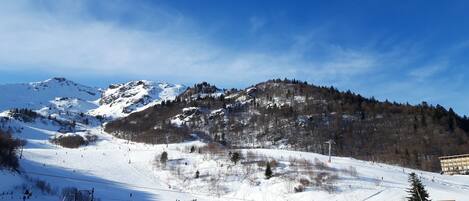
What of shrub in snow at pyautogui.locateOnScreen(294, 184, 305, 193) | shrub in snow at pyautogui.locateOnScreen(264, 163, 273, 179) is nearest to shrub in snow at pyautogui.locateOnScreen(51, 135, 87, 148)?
shrub in snow at pyautogui.locateOnScreen(264, 163, 273, 179)

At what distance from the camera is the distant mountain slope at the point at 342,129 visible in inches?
5172

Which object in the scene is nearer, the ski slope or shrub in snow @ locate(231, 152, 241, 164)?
the ski slope

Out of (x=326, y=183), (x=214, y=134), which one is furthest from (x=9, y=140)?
(x=214, y=134)

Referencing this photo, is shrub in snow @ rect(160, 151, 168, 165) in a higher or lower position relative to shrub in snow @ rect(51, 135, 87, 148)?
lower

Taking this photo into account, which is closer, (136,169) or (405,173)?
(405,173)

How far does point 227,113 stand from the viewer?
19950 centimetres

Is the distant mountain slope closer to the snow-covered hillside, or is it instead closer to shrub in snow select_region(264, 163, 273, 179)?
the snow-covered hillside

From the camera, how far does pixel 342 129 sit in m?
158

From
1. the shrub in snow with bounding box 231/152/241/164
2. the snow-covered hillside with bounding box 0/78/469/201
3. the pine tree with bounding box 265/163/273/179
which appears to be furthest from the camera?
the shrub in snow with bounding box 231/152/241/164

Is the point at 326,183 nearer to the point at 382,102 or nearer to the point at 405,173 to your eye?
the point at 405,173

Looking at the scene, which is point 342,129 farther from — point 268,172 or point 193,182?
point 193,182

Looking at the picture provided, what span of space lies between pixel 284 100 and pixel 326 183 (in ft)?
422

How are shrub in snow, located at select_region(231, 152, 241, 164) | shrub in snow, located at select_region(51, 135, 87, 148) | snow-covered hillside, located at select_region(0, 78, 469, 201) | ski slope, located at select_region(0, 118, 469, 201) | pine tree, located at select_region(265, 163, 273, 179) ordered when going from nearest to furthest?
snow-covered hillside, located at select_region(0, 78, 469, 201)
ski slope, located at select_region(0, 118, 469, 201)
pine tree, located at select_region(265, 163, 273, 179)
shrub in snow, located at select_region(231, 152, 241, 164)
shrub in snow, located at select_region(51, 135, 87, 148)

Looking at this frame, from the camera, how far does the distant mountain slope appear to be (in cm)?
13138
